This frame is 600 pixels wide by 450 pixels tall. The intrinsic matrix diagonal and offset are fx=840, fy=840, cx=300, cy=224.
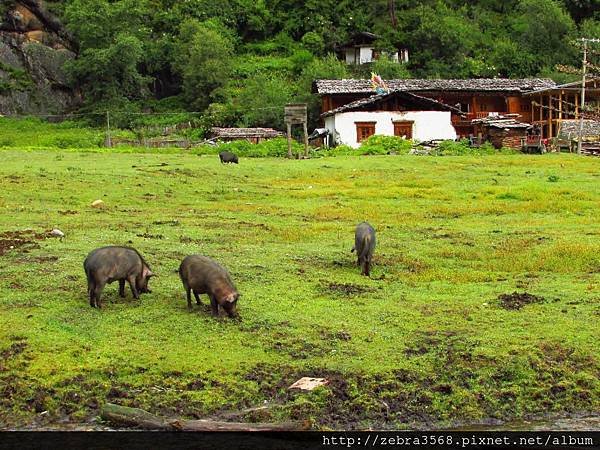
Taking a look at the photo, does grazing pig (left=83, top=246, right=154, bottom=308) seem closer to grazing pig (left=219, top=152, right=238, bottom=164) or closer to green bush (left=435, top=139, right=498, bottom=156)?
grazing pig (left=219, top=152, right=238, bottom=164)

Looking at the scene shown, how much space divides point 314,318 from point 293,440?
3.58m

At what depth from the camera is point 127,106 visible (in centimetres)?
7225

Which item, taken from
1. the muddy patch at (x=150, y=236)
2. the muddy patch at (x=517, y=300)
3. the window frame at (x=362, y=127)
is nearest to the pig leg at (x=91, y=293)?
the muddy patch at (x=150, y=236)

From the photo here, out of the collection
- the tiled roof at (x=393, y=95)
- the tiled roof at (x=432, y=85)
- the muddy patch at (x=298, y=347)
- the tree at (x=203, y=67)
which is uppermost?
the tree at (x=203, y=67)

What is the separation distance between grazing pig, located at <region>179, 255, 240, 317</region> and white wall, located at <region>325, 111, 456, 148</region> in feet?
152

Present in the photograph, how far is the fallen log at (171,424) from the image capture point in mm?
8859

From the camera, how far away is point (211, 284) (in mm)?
12164

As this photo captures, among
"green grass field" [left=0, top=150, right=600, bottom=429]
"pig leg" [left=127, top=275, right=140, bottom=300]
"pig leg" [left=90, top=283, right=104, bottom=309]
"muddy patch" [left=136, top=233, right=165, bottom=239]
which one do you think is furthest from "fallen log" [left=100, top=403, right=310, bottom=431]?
"muddy patch" [left=136, top=233, right=165, bottom=239]

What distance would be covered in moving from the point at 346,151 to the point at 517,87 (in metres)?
24.4

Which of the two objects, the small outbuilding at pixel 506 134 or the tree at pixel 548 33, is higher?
the tree at pixel 548 33

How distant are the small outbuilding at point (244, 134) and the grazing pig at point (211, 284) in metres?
44.7

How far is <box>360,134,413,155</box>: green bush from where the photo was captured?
46.4 metres

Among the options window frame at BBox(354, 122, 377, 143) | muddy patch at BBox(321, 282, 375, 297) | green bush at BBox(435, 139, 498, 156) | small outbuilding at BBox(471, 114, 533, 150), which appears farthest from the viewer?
window frame at BBox(354, 122, 377, 143)

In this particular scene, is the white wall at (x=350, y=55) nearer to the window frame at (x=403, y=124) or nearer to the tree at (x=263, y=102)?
the tree at (x=263, y=102)
